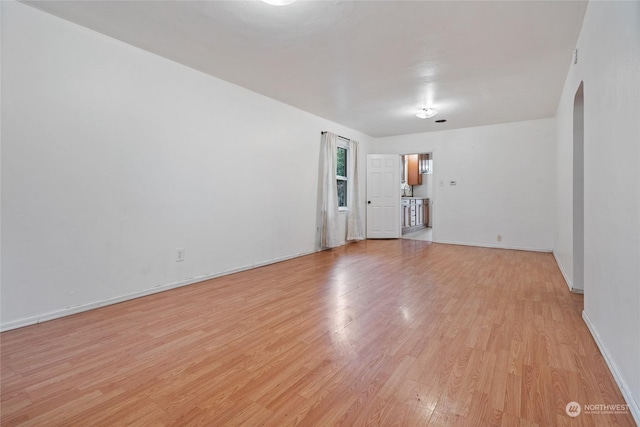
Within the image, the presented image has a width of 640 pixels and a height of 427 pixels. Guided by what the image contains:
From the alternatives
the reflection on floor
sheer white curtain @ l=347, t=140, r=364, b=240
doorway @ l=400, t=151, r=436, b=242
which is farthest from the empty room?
doorway @ l=400, t=151, r=436, b=242

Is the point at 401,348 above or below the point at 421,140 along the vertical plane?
below

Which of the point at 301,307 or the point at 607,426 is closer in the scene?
the point at 607,426

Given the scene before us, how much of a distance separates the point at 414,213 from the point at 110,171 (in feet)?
25.7

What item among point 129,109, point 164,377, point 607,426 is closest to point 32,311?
point 164,377

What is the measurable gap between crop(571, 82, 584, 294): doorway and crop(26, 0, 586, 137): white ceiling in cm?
70

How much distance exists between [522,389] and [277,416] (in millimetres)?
1235

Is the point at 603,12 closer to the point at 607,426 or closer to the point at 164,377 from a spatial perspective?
the point at 607,426

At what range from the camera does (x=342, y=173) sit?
6320 millimetres

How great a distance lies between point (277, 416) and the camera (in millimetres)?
1299

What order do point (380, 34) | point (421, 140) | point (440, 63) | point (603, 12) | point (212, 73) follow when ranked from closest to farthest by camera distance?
point (603, 12) → point (380, 34) → point (440, 63) → point (212, 73) → point (421, 140)

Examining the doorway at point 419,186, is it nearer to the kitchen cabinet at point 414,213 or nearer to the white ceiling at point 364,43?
the kitchen cabinet at point 414,213

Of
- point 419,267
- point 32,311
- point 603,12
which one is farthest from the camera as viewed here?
point 419,267

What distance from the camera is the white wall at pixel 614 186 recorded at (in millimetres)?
1297

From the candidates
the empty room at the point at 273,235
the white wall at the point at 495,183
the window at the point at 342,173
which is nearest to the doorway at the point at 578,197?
the empty room at the point at 273,235
